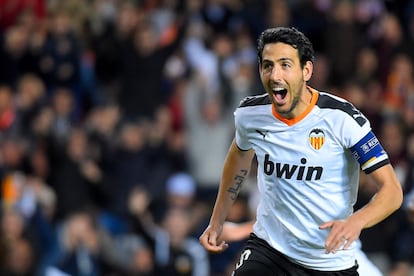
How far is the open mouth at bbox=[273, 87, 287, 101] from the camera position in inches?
242

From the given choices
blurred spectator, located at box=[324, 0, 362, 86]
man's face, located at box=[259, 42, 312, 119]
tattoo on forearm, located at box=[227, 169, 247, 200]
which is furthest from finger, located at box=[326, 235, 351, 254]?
blurred spectator, located at box=[324, 0, 362, 86]

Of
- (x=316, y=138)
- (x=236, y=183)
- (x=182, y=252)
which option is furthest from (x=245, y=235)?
(x=182, y=252)

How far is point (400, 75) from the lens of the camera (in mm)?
13297

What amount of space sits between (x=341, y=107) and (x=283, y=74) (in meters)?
0.37

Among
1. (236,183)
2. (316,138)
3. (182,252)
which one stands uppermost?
(316,138)

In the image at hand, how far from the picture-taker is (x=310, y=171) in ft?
20.6

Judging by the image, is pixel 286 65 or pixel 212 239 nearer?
pixel 286 65

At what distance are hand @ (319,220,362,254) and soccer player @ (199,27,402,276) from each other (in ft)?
1.13

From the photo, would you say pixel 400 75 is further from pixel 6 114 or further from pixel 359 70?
pixel 6 114

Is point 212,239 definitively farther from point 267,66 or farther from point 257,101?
point 267,66

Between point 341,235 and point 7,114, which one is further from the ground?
point 341,235

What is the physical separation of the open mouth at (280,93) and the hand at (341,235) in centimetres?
82

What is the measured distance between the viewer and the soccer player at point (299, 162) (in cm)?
614

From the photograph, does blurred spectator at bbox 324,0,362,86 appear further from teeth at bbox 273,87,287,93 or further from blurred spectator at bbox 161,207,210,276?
teeth at bbox 273,87,287,93
